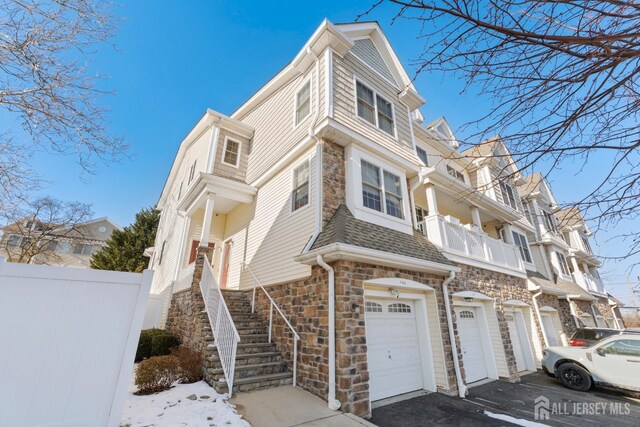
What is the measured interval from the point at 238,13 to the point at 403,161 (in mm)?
6389

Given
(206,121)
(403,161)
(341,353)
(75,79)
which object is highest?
(206,121)

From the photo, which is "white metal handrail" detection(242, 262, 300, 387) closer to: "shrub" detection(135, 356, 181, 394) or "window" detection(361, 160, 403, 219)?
"shrub" detection(135, 356, 181, 394)

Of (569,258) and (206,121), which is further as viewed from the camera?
(569,258)

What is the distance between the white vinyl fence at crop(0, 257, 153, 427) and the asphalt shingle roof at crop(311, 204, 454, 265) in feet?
11.9

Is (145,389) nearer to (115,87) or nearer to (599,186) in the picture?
(115,87)

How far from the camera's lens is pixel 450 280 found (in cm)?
764

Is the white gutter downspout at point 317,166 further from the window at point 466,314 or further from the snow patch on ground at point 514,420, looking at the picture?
the window at point 466,314

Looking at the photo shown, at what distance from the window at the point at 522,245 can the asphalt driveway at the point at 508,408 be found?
7368mm

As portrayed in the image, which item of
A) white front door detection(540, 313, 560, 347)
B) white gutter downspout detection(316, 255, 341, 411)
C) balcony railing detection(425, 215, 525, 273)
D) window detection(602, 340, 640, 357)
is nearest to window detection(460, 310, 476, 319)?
balcony railing detection(425, 215, 525, 273)

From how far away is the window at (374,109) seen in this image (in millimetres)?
8859

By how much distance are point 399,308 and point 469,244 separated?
15.1ft

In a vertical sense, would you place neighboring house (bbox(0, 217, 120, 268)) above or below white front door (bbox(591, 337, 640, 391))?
above

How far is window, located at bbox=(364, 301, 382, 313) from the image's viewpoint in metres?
6.34

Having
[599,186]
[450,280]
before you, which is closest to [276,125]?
[450,280]
